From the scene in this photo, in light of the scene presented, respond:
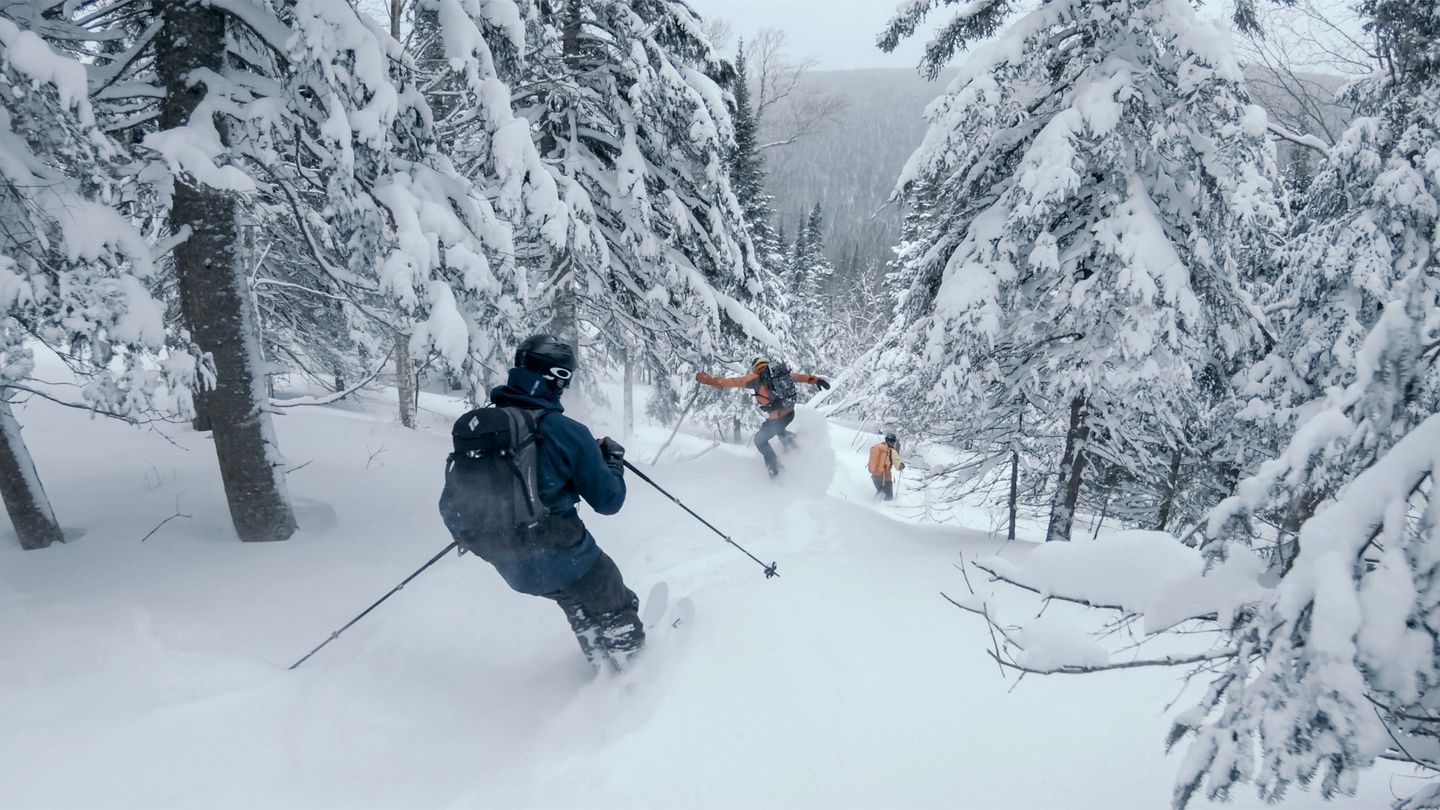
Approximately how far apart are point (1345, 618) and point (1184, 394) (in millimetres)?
6327

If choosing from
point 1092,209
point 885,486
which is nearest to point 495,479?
point 1092,209

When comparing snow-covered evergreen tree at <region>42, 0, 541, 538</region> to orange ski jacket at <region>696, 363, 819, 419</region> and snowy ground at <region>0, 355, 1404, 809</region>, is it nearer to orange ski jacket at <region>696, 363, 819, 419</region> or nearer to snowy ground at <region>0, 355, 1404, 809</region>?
snowy ground at <region>0, 355, 1404, 809</region>

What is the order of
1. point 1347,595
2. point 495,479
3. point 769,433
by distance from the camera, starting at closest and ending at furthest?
point 1347,595 < point 495,479 < point 769,433

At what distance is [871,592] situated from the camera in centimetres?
519

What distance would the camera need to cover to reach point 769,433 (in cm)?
894

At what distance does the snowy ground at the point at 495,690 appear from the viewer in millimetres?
3010

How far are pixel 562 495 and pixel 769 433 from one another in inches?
211

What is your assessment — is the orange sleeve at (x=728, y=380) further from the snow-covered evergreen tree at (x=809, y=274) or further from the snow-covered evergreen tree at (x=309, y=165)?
the snow-covered evergreen tree at (x=809, y=274)

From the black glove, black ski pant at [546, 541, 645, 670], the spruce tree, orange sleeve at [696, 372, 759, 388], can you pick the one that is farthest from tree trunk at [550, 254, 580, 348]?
the spruce tree

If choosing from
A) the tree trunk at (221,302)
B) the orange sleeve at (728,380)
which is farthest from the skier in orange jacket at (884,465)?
the tree trunk at (221,302)

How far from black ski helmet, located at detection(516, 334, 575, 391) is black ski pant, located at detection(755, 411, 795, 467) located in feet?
17.0

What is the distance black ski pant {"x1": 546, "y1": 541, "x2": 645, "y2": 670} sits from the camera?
396 cm

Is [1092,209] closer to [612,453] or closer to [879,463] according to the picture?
[612,453]

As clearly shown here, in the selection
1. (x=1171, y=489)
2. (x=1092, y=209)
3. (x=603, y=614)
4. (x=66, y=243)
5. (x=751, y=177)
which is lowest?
(x=1171, y=489)
